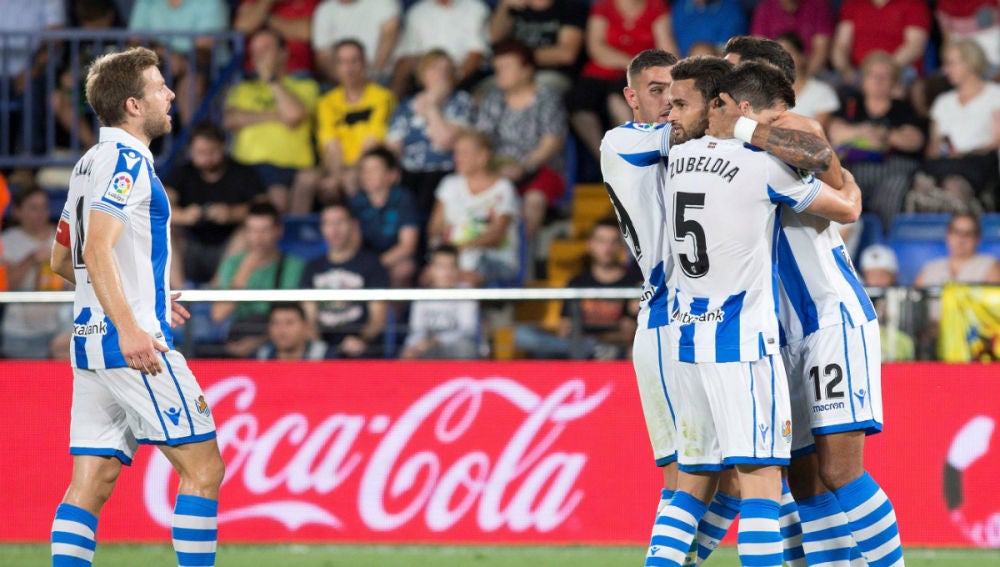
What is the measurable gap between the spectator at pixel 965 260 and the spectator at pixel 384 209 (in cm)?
355

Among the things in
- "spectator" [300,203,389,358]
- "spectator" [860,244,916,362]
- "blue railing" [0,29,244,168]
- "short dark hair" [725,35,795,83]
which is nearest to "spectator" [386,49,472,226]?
"spectator" [300,203,389,358]

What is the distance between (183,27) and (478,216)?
3380 millimetres

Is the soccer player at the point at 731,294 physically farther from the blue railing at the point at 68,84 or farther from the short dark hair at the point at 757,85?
the blue railing at the point at 68,84

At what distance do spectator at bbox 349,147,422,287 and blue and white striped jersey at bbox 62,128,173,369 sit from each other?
4438mm

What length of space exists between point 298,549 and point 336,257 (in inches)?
90.7

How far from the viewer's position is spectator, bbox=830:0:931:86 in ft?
36.4

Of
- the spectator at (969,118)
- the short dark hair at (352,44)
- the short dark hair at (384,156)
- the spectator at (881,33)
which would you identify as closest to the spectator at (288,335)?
the short dark hair at (384,156)

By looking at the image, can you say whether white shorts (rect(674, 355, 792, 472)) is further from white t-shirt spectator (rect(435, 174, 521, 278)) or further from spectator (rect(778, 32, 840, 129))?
spectator (rect(778, 32, 840, 129))

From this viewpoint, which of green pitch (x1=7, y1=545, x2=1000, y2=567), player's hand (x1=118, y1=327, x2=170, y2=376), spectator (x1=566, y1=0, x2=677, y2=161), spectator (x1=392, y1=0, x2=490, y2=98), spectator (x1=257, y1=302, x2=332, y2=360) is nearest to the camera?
player's hand (x1=118, y1=327, x2=170, y2=376)

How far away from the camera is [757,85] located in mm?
5254

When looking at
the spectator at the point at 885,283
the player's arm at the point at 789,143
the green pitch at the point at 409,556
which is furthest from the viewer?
the spectator at the point at 885,283

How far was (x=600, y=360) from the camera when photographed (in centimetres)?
817

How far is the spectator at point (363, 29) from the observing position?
11.5m

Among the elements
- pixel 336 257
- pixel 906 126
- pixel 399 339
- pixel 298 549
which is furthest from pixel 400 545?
pixel 906 126
